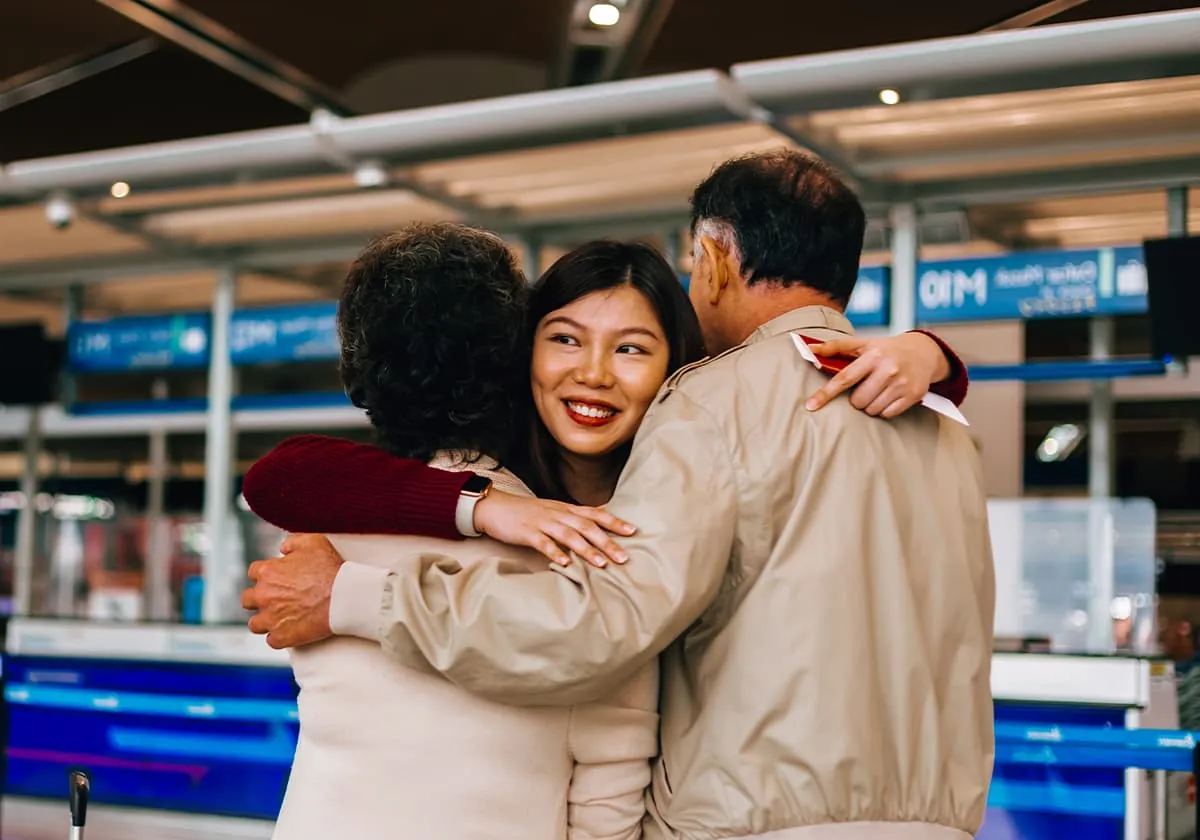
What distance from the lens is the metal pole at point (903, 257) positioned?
21.3 feet

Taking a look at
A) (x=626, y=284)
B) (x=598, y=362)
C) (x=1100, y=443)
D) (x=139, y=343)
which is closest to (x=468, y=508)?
(x=598, y=362)

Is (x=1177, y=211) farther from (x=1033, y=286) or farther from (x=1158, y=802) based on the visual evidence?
(x=1158, y=802)

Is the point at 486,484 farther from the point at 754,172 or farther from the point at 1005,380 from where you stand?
the point at 1005,380

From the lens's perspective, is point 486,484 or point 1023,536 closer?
point 486,484

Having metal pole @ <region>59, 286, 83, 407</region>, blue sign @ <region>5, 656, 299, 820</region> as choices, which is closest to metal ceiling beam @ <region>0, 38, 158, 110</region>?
metal pole @ <region>59, 286, 83, 407</region>

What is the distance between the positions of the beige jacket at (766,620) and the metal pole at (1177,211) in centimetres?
461

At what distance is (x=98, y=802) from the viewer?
641 cm

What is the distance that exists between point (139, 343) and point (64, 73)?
7.46 ft

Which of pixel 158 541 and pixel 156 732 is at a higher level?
pixel 158 541

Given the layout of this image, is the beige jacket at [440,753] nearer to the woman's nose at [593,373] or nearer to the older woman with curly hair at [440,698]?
the older woman with curly hair at [440,698]

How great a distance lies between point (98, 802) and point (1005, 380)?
181 inches

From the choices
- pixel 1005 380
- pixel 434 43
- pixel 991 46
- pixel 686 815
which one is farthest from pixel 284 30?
pixel 686 815

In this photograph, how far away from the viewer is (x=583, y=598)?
1.69m

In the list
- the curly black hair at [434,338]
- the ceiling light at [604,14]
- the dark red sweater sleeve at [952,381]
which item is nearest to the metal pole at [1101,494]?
the ceiling light at [604,14]
